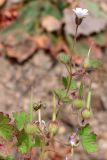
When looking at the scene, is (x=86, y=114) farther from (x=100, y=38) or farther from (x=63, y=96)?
(x=100, y=38)

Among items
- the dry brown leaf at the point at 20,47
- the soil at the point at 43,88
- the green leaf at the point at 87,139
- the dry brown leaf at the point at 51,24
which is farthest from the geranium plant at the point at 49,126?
the dry brown leaf at the point at 51,24

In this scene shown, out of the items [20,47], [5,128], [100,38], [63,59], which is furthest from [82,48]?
[5,128]

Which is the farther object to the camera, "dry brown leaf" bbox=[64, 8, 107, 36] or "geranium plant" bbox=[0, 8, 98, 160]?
"dry brown leaf" bbox=[64, 8, 107, 36]

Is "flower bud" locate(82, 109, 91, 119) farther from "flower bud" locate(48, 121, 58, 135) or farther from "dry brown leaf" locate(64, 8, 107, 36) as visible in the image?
"dry brown leaf" locate(64, 8, 107, 36)

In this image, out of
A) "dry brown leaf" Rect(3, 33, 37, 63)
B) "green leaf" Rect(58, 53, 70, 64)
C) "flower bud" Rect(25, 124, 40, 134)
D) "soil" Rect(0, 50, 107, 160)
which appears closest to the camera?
"flower bud" Rect(25, 124, 40, 134)

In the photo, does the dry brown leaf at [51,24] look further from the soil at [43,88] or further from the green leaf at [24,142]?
the green leaf at [24,142]

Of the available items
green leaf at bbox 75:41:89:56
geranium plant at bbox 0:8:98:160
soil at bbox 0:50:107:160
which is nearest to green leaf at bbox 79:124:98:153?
geranium plant at bbox 0:8:98:160

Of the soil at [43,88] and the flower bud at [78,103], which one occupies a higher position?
the flower bud at [78,103]
